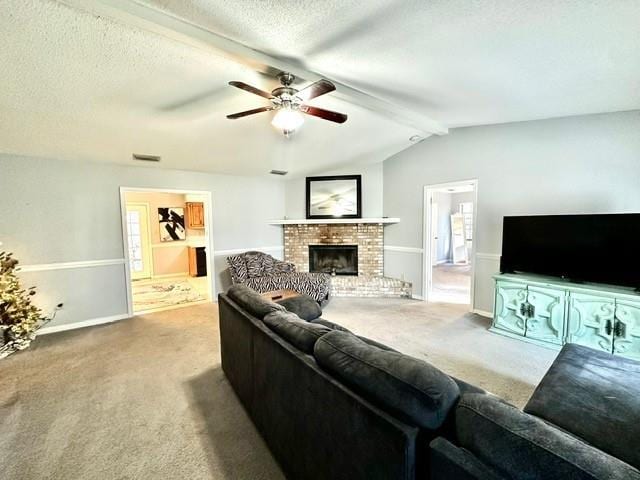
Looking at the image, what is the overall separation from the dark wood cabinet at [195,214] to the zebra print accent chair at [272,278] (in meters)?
2.68

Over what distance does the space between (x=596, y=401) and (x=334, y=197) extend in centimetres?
482

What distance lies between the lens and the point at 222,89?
2621mm

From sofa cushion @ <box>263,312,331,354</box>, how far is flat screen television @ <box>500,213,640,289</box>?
303cm

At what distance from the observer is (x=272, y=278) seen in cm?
471

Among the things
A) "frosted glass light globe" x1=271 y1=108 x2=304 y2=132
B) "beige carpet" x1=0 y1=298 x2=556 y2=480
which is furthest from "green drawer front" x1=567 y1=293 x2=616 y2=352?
"frosted glass light globe" x1=271 y1=108 x2=304 y2=132

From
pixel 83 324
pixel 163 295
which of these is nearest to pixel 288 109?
pixel 83 324

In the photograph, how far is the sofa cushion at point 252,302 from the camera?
1.98 meters

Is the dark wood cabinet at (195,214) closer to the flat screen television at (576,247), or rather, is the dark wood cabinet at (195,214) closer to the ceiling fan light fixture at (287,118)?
the ceiling fan light fixture at (287,118)

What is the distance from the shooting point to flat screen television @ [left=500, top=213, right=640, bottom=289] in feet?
9.05

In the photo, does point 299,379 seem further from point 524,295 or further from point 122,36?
point 524,295

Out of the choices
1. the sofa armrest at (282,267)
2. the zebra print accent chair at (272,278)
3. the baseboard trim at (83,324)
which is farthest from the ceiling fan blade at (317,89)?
the baseboard trim at (83,324)

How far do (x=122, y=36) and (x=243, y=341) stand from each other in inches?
85.0

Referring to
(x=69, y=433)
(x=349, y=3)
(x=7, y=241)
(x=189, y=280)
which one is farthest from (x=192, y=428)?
(x=189, y=280)

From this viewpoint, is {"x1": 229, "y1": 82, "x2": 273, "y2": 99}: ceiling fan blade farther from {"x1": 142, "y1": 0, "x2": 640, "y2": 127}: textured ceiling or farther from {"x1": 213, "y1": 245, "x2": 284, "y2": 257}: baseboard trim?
{"x1": 213, "y1": 245, "x2": 284, "y2": 257}: baseboard trim
